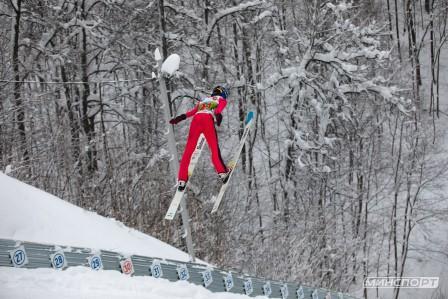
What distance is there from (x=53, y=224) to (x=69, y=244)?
0.34 meters

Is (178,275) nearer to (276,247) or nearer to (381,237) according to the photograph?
(276,247)

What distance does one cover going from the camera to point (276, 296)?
9352mm

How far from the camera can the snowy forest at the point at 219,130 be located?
17344 millimetres

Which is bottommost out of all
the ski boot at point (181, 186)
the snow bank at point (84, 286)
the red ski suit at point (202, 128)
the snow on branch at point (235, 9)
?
the snow bank at point (84, 286)

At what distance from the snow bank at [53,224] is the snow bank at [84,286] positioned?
2.33ft

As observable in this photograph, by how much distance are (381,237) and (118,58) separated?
42.4 feet

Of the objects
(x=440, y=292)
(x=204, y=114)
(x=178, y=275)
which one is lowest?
(x=440, y=292)

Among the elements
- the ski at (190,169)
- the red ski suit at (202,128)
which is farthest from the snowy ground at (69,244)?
the red ski suit at (202,128)

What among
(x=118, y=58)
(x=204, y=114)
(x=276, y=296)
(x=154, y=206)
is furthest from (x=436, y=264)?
(x=204, y=114)

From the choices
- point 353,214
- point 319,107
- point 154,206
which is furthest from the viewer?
point 353,214

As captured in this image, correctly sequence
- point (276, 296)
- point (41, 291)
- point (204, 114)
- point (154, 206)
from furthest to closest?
point (154, 206), point (276, 296), point (204, 114), point (41, 291)

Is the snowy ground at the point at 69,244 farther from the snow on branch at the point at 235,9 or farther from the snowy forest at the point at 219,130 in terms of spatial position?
the snow on branch at the point at 235,9

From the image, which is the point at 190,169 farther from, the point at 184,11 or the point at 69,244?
the point at 184,11

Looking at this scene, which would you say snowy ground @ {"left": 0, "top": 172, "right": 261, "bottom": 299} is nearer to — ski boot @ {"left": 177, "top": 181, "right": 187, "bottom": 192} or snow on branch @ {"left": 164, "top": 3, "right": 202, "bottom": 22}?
ski boot @ {"left": 177, "top": 181, "right": 187, "bottom": 192}
